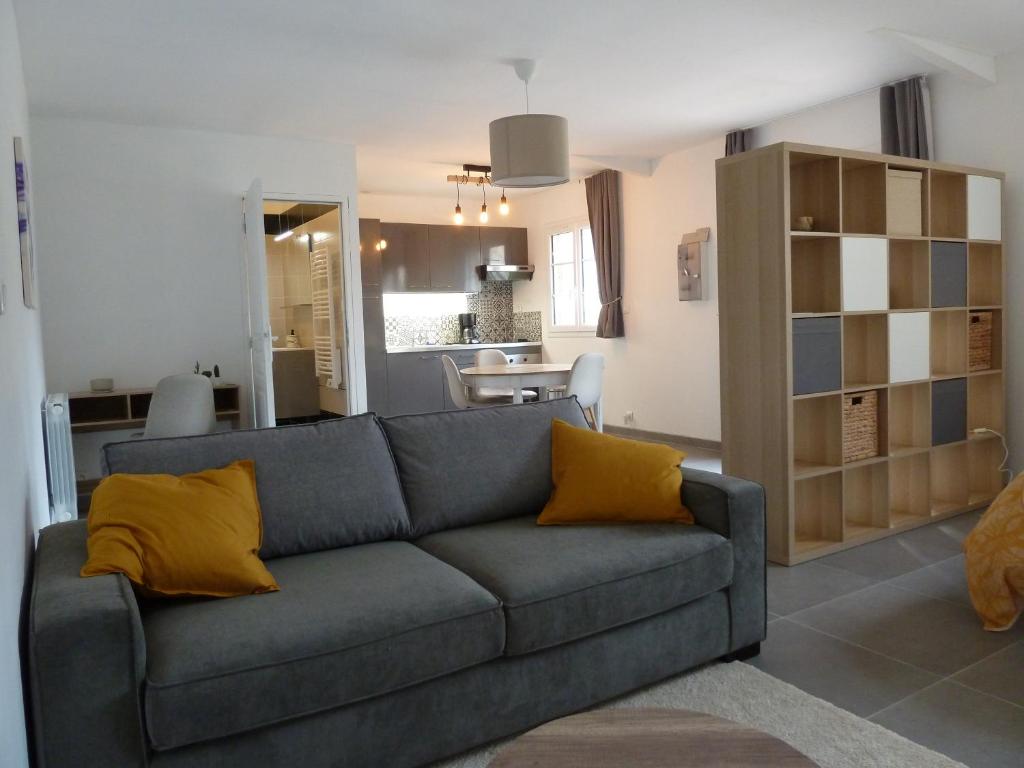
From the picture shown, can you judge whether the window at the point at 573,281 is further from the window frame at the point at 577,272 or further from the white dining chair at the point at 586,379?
the white dining chair at the point at 586,379

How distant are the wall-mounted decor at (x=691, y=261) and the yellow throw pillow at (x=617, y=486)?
13.1 ft

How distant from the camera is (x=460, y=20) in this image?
3.77 m

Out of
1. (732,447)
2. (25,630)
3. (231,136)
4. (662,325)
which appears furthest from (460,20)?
(662,325)

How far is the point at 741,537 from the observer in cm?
253

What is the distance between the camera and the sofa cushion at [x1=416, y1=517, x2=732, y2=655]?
2.08 m

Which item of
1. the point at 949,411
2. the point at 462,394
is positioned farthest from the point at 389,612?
the point at 462,394

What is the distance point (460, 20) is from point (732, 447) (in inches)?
97.2

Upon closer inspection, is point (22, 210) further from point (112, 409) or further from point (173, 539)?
point (112, 409)

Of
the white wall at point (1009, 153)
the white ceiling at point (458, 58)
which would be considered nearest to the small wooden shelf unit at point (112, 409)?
the white ceiling at point (458, 58)

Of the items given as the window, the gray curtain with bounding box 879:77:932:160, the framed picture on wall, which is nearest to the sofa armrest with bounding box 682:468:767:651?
the framed picture on wall

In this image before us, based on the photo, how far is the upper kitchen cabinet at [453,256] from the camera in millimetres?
8570

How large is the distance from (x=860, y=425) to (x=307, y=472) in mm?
2729

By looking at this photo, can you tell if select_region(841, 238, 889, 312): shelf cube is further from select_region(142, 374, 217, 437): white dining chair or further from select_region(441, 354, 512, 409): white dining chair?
select_region(142, 374, 217, 437): white dining chair

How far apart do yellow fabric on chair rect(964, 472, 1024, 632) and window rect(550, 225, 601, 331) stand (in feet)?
17.0
